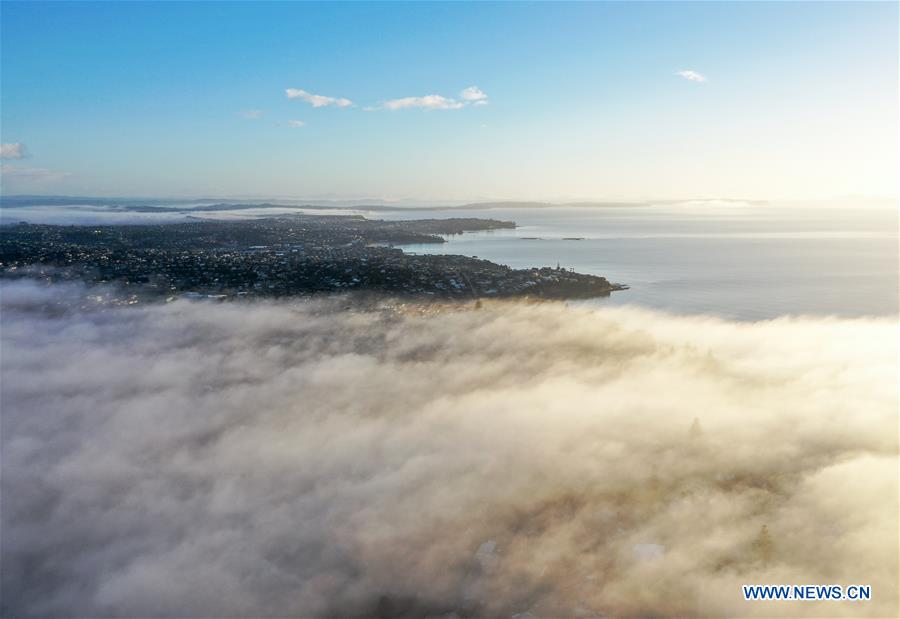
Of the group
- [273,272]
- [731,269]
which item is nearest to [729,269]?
[731,269]

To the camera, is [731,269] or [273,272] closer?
[273,272]

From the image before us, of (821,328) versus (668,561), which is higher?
(821,328)

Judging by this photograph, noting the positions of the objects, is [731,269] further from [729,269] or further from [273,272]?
[273,272]

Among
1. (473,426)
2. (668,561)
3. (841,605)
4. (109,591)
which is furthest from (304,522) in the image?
(841,605)

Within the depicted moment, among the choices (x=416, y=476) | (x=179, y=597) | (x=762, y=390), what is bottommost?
(x=179, y=597)

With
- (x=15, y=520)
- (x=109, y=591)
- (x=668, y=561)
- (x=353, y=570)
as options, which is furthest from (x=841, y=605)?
(x=15, y=520)

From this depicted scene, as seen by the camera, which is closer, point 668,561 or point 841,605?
point 841,605

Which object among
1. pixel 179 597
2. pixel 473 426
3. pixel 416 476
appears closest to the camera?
pixel 179 597

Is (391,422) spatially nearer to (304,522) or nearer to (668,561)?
(304,522)

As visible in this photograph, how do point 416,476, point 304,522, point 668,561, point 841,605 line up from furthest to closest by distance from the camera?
1. point 416,476
2. point 304,522
3. point 668,561
4. point 841,605
